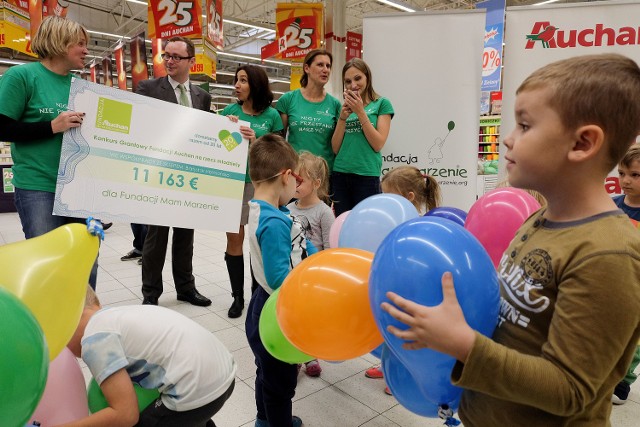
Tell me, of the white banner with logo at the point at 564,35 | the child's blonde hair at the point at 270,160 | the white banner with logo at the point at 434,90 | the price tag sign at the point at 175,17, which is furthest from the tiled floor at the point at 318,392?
the price tag sign at the point at 175,17

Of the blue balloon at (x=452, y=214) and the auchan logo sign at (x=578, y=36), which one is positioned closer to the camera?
the blue balloon at (x=452, y=214)

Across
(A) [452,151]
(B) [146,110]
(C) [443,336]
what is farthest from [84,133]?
(A) [452,151]

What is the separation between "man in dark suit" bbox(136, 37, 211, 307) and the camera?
2559 mm

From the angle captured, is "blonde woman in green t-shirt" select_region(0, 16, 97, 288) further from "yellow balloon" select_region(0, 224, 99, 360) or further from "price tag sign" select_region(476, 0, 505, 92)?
"price tag sign" select_region(476, 0, 505, 92)

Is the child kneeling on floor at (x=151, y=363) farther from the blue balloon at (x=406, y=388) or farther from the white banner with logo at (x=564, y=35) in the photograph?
the white banner with logo at (x=564, y=35)

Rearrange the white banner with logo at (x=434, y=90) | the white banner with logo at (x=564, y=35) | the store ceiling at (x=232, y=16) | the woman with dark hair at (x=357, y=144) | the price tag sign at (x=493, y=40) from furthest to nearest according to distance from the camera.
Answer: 1. the store ceiling at (x=232, y=16)
2. the price tag sign at (x=493, y=40)
3. the white banner with logo at (x=434, y=90)
4. the white banner with logo at (x=564, y=35)
5. the woman with dark hair at (x=357, y=144)

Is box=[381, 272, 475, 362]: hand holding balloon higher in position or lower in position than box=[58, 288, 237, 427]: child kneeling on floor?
higher

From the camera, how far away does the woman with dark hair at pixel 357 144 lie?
2.49 meters

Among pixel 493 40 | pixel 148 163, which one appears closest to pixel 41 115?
pixel 148 163

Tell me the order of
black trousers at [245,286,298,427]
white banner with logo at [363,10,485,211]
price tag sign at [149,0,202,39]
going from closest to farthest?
black trousers at [245,286,298,427] → white banner with logo at [363,10,485,211] → price tag sign at [149,0,202,39]

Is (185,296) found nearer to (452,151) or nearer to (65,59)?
(65,59)

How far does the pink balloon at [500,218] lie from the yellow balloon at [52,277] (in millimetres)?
1047

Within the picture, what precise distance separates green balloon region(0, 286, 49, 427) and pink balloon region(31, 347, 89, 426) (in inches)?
15.8

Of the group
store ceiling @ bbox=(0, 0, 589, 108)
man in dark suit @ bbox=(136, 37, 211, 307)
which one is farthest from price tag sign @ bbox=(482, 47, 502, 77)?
man in dark suit @ bbox=(136, 37, 211, 307)
